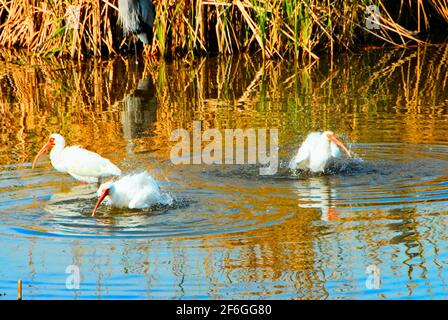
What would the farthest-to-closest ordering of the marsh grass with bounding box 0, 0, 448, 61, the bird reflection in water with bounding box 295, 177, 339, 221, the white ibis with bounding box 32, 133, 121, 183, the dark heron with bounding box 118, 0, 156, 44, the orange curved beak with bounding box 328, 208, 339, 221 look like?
the marsh grass with bounding box 0, 0, 448, 61
the dark heron with bounding box 118, 0, 156, 44
the white ibis with bounding box 32, 133, 121, 183
the bird reflection in water with bounding box 295, 177, 339, 221
the orange curved beak with bounding box 328, 208, 339, 221

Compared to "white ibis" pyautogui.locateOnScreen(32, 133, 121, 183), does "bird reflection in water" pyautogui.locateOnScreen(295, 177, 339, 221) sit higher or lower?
lower

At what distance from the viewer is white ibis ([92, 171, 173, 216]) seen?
Answer: 6.46 meters

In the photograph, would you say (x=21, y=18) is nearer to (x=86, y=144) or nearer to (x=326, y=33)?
(x=326, y=33)

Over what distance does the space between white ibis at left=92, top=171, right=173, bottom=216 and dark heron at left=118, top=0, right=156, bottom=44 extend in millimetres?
6571

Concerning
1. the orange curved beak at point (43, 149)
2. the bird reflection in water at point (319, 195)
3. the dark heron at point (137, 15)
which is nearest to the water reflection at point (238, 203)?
the bird reflection in water at point (319, 195)

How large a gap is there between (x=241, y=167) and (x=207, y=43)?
7182 mm

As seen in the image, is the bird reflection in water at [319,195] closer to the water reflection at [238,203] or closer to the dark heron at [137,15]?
the water reflection at [238,203]

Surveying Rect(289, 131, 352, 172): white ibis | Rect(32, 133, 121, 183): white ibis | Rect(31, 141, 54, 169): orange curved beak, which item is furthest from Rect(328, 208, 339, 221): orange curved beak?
Rect(31, 141, 54, 169): orange curved beak

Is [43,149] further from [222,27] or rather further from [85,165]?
[222,27]

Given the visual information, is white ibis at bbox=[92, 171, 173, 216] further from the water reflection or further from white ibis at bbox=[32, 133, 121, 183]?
white ibis at bbox=[32, 133, 121, 183]

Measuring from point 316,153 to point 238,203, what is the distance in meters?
1.12

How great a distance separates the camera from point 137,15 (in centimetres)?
1281

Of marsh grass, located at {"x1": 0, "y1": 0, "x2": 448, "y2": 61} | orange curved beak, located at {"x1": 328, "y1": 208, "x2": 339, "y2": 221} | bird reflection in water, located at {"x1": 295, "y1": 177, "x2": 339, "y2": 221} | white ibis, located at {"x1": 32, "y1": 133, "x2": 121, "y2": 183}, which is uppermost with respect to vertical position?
marsh grass, located at {"x1": 0, "y1": 0, "x2": 448, "y2": 61}

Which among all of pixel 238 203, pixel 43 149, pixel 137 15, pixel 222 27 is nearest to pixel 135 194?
pixel 238 203
